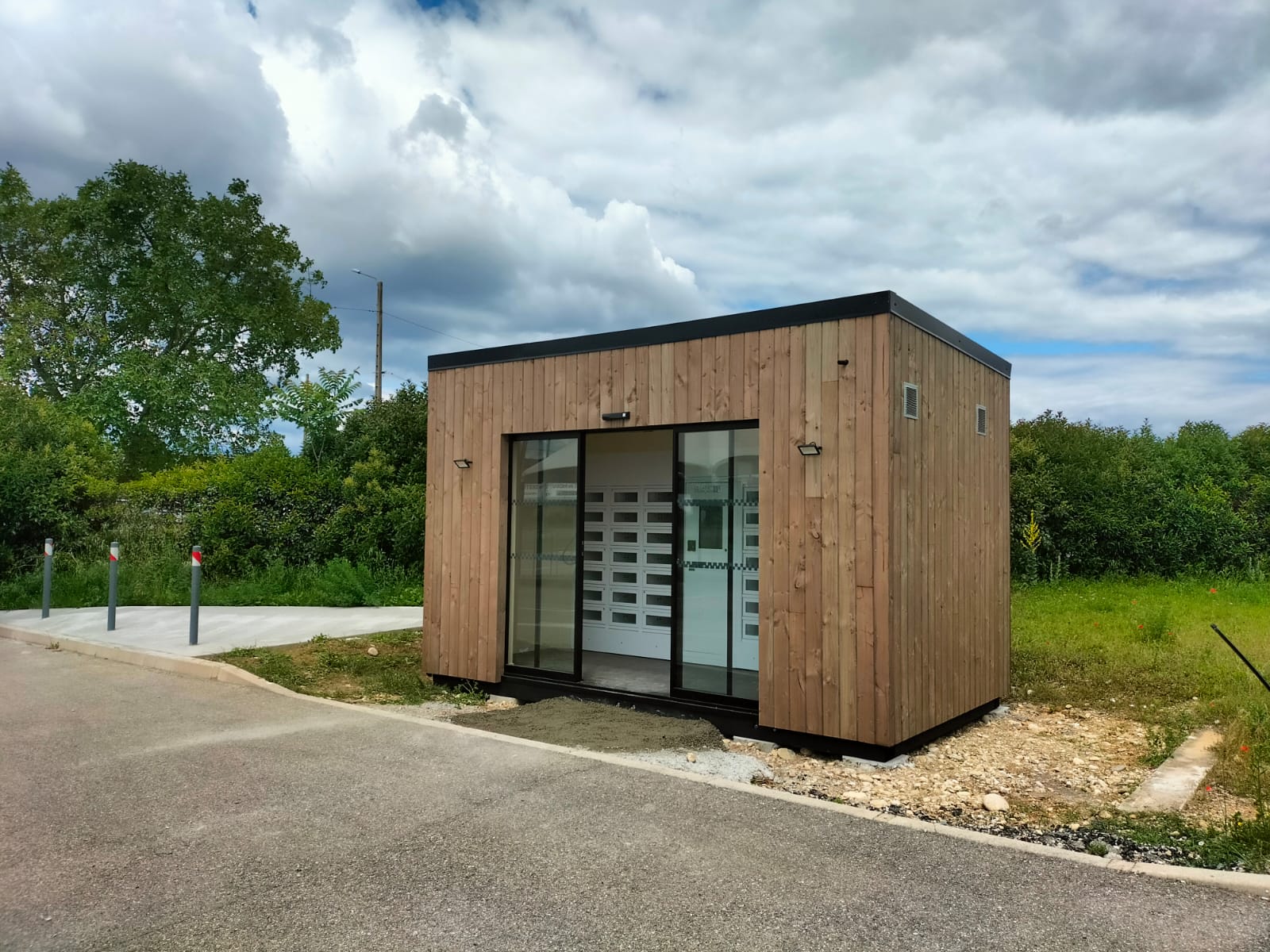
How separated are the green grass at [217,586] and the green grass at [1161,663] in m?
9.37

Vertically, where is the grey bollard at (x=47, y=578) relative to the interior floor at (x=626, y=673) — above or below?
above

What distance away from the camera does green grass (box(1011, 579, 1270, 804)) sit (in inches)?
248

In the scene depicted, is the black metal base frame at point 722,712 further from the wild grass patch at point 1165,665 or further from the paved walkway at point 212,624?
the paved walkway at point 212,624

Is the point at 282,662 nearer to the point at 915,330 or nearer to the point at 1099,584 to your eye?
the point at 915,330

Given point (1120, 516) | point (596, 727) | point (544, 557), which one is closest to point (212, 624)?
point (544, 557)

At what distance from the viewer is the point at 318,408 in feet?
60.8

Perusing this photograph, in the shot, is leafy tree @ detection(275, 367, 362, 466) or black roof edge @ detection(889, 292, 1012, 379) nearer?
black roof edge @ detection(889, 292, 1012, 379)

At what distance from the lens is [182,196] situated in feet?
80.5

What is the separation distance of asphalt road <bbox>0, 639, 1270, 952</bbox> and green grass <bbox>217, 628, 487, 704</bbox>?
2082 millimetres

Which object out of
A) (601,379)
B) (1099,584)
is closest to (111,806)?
(601,379)

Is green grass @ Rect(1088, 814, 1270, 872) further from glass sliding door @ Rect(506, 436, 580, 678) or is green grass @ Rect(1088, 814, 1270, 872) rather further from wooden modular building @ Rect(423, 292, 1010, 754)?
glass sliding door @ Rect(506, 436, 580, 678)

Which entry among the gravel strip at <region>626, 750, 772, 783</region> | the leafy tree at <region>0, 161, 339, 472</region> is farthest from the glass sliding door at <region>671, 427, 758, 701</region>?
the leafy tree at <region>0, 161, 339, 472</region>

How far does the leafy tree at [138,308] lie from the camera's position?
2300 cm

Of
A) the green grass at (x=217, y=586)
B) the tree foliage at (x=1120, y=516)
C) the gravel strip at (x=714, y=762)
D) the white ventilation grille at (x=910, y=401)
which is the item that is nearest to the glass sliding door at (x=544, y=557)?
the gravel strip at (x=714, y=762)
